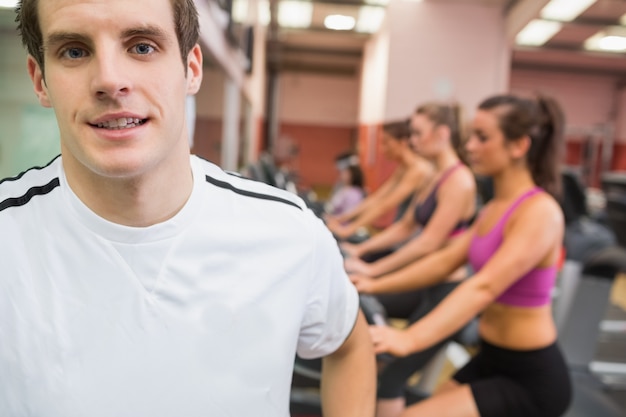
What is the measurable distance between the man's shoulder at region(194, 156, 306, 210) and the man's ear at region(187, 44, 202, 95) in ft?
0.44

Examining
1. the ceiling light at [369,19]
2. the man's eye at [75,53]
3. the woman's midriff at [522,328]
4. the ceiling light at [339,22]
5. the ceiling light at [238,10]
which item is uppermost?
the ceiling light at [339,22]

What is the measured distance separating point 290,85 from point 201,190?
600 inches

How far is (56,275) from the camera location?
2.76ft

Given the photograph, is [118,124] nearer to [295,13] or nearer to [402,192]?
[402,192]

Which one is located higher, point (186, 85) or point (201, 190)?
point (186, 85)

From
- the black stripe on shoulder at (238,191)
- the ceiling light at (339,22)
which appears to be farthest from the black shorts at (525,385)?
the ceiling light at (339,22)

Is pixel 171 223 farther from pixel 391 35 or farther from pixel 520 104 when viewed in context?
pixel 391 35

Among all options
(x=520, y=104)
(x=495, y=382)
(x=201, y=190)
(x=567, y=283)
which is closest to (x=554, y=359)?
(x=495, y=382)

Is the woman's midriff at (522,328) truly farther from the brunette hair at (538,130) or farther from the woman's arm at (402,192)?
the woman's arm at (402,192)

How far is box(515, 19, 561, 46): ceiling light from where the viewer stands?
8.62 m

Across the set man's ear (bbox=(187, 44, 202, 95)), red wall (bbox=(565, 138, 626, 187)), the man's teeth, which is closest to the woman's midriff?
man's ear (bbox=(187, 44, 202, 95))

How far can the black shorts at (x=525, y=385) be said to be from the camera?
166 cm

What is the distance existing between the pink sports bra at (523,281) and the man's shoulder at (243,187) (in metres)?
1.01

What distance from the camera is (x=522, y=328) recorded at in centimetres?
179
